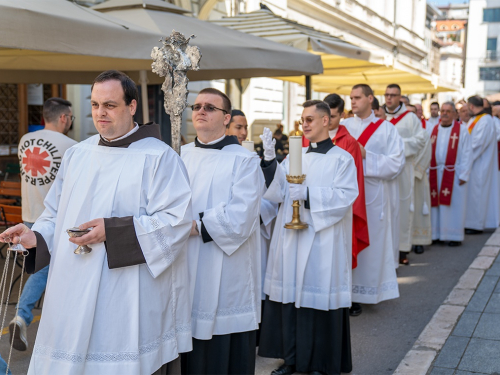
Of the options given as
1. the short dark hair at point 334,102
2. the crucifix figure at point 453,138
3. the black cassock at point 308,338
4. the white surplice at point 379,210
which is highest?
the short dark hair at point 334,102

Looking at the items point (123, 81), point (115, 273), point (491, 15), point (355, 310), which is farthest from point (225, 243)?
point (491, 15)

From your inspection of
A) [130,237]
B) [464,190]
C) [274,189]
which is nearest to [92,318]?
[130,237]

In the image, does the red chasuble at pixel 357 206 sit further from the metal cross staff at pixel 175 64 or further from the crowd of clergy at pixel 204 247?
the metal cross staff at pixel 175 64

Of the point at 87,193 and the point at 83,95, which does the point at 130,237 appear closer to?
the point at 87,193

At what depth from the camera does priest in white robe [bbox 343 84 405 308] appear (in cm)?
574

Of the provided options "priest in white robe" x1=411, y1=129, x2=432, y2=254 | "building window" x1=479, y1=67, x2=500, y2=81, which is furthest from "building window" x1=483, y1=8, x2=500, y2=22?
"priest in white robe" x1=411, y1=129, x2=432, y2=254

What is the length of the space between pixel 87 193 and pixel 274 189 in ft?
5.67

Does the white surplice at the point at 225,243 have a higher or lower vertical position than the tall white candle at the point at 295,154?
lower

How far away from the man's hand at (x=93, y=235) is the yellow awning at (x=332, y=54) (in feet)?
16.9

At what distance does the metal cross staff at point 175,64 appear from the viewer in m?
3.75

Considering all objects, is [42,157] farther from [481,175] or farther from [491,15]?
[491,15]

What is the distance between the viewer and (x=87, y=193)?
2988 millimetres

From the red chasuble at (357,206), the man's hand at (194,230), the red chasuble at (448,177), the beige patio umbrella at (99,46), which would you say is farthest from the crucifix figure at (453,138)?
the man's hand at (194,230)

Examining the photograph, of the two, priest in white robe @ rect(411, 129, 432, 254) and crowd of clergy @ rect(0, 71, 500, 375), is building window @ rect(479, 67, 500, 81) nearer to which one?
priest in white robe @ rect(411, 129, 432, 254)
